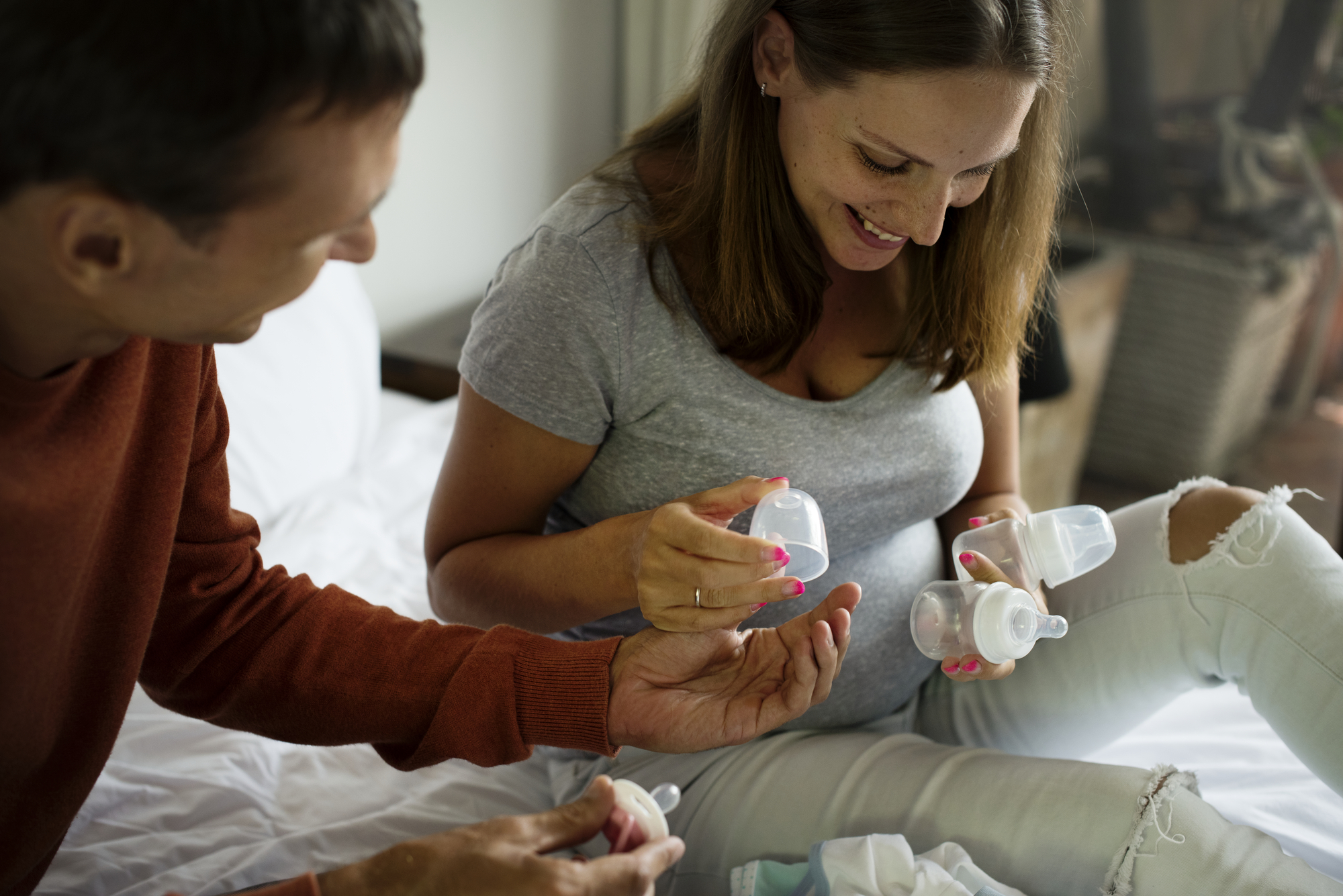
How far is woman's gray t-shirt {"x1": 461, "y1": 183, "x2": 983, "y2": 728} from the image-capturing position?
1004 millimetres

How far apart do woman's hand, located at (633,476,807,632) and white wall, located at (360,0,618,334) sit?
4.06 ft

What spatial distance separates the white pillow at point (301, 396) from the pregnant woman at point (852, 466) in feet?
→ 1.92

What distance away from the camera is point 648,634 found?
0.92m

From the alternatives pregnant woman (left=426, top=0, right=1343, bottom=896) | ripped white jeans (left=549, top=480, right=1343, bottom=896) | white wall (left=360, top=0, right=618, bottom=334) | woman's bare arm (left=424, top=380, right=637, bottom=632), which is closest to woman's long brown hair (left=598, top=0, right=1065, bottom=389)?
pregnant woman (left=426, top=0, right=1343, bottom=896)

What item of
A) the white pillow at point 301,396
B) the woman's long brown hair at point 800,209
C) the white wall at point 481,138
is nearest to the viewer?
the woman's long brown hair at point 800,209

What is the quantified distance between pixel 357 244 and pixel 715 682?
1.57 feet

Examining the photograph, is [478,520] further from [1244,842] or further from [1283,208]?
[1283,208]

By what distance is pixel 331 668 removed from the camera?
0.92 metres

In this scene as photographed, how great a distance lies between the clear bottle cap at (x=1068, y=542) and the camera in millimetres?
981

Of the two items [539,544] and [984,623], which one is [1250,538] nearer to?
[984,623]

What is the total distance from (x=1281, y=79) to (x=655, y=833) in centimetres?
318

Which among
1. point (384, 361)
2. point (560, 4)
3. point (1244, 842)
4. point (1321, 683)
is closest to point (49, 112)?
point (1244, 842)

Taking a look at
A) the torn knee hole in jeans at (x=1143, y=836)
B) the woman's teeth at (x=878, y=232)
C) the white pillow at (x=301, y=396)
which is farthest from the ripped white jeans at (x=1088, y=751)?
the white pillow at (x=301, y=396)

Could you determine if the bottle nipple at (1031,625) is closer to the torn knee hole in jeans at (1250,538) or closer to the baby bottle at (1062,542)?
the baby bottle at (1062,542)
